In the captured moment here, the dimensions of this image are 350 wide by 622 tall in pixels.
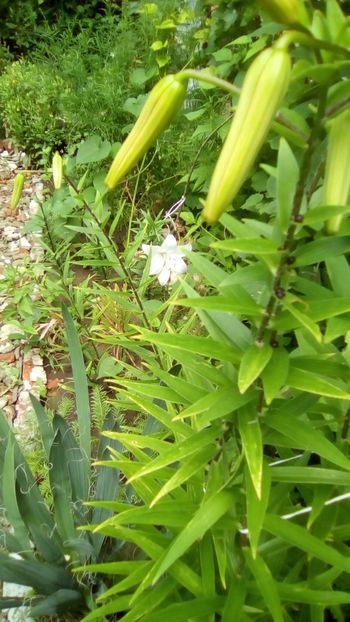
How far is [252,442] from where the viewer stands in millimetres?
728

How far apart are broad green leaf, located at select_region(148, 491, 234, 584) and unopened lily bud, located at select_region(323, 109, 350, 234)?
45 cm

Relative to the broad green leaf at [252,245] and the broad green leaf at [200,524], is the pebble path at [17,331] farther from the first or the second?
the broad green leaf at [252,245]

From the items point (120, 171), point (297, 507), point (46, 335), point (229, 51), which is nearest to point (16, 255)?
point (46, 335)

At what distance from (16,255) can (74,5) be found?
1.70m

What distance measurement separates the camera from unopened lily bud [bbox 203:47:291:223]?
44 centimetres

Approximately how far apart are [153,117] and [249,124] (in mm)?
111

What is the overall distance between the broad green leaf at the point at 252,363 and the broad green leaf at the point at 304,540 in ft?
0.86

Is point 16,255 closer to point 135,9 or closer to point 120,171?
point 135,9

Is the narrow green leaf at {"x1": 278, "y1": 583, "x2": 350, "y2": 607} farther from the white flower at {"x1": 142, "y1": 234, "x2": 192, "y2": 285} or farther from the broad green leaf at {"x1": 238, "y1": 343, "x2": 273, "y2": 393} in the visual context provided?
the white flower at {"x1": 142, "y1": 234, "x2": 192, "y2": 285}

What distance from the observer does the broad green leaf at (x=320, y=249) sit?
25.9 inches

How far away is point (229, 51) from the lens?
1963mm

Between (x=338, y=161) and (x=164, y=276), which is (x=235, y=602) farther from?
(x=164, y=276)

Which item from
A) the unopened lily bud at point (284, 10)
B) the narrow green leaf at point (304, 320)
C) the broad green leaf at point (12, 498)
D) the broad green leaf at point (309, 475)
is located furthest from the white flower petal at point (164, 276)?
the unopened lily bud at point (284, 10)

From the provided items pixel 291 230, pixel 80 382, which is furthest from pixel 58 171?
pixel 291 230
